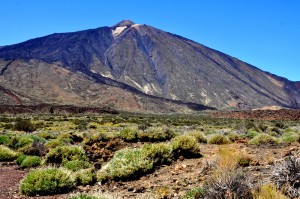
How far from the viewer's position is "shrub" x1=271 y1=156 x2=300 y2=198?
648 centimetres

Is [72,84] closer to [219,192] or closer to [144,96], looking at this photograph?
[144,96]

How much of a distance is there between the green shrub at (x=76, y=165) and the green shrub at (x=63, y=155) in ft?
2.57

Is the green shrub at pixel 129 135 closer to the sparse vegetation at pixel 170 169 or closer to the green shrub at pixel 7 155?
the sparse vegetation at pixel 170 169

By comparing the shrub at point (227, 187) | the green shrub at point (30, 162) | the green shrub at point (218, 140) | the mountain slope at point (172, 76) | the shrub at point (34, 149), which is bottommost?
the green shrub at point (30, 162)

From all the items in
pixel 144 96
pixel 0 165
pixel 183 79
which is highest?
pixel 183 79

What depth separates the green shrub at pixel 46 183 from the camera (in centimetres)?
905

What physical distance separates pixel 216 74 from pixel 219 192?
184 m

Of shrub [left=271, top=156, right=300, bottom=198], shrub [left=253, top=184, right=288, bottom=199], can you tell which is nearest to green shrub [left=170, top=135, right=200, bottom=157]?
shrub [left=271, top=156, right=300, bottom=198]

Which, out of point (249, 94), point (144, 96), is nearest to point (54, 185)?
point (144, 96)

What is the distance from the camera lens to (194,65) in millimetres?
186500

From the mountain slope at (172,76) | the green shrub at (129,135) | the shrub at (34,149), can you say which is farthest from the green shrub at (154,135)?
the mountain slope at (172,76)

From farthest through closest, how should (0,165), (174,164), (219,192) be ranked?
1. (0,165)
2. (174,164)
3. (219,192)

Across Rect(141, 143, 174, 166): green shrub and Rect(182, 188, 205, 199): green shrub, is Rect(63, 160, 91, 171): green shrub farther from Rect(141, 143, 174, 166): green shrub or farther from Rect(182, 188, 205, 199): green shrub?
Rect(182, 188, 205, 199): green shrub

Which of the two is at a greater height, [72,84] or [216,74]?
[216,74]
